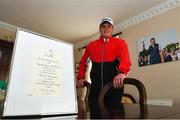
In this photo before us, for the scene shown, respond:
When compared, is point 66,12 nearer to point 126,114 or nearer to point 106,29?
point 106,29

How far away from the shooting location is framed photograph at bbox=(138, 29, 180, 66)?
2961 millimetres

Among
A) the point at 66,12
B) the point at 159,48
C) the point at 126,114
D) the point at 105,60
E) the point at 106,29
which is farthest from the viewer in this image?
the point at 66,12

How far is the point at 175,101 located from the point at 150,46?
1.03 metres

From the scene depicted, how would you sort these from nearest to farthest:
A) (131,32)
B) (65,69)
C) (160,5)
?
(65,69) < (160,5) < (131,32)

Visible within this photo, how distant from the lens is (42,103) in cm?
40

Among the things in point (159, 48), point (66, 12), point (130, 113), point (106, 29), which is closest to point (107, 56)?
point (106, 29)

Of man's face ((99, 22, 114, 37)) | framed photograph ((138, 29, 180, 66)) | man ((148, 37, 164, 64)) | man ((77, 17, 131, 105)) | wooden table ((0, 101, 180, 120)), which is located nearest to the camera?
wooden table ((0, 101, 180, 120))

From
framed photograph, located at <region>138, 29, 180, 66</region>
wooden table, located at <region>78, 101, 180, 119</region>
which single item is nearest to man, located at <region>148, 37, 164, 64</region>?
framed photograph, located at <region>138, 29, 180, 66</region>

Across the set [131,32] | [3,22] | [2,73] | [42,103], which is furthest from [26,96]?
[3,22]

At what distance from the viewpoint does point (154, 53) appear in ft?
10.6

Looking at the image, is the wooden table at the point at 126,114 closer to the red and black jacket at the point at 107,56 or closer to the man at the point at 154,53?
the red and black jacket at the point at 107,56

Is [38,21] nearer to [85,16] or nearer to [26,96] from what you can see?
[85,16]

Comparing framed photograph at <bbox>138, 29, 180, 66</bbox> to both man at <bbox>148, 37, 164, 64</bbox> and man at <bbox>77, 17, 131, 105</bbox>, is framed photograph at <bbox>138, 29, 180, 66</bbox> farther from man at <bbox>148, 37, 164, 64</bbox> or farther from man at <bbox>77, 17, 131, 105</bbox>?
man at <bbox>77, 17, 131, 105</bbox>

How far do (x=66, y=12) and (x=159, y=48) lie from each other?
1.80 metres
